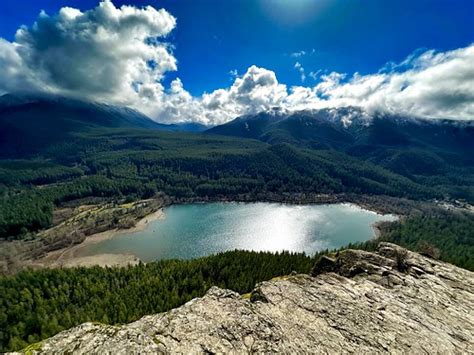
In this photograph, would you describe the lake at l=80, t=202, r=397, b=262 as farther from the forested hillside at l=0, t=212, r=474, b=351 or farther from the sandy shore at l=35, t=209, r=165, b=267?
the forested hillside at l=0, t=212, r=474, b=351

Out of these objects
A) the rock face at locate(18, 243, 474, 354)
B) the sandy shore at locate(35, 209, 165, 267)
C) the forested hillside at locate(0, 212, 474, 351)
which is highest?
the rock face at locate(18, 243, 474, 354)

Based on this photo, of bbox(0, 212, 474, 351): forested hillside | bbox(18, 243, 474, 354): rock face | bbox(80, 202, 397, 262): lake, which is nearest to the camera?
bbox(18, 243, 474, 354): rock face

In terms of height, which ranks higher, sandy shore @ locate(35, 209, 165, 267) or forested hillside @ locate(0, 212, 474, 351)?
forested hillside @ locate(0, 212, 474, 351)

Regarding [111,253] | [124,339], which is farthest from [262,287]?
[111,253]

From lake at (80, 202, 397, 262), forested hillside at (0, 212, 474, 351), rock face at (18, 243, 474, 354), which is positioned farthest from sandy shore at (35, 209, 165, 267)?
rock face at (18, 243, 474, 354)

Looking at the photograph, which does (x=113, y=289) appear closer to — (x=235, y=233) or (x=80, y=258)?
(x=80, y=258)

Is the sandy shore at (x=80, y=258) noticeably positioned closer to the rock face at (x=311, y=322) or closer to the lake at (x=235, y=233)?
the lake at (x=235, y=233)

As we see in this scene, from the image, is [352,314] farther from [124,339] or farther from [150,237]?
[150,237]
